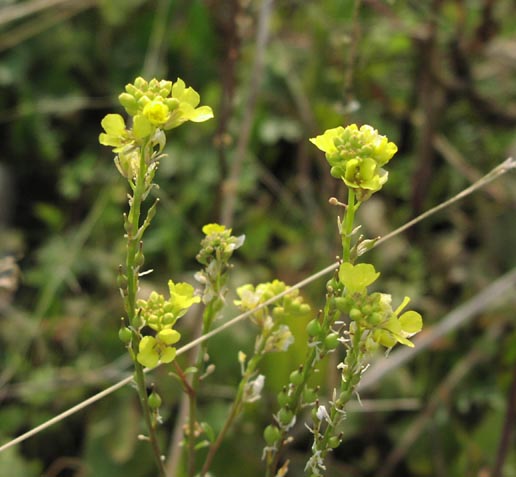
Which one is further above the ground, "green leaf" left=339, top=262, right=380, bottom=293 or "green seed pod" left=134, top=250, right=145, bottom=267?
"green seed pod" left=134, top=250, right=145, bottom=267

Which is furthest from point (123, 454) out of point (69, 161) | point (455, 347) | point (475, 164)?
point (475, 164)

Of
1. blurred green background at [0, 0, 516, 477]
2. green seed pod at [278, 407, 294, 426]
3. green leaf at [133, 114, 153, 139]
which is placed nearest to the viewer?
green leaf at [133, 114, 153, 139]

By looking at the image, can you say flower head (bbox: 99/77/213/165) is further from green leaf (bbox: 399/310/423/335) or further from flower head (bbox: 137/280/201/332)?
green leaf (bbox: 399/310/423/335)

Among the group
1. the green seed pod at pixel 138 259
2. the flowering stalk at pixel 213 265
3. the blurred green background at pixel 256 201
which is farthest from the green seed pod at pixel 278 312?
the blurred green background at pixel 256 201

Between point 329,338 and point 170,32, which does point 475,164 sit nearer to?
point 170,32

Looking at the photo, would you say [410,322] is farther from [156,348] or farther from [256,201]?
[256,201]

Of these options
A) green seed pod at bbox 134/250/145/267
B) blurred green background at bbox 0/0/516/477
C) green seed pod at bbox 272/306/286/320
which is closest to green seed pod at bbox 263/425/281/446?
green seed pod at bbox 272/306/286/320

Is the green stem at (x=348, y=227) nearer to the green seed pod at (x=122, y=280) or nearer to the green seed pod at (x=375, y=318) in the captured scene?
the green seed pod at (x=375, y=318)
